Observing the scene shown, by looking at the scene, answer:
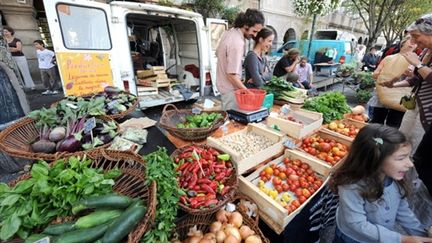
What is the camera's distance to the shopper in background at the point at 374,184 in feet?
4.87

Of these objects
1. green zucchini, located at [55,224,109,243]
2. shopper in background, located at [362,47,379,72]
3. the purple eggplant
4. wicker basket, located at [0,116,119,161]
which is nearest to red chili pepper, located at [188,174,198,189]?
green zucchini, located at [55,224,109,243]

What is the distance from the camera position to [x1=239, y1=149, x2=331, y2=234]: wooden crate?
1609 mm

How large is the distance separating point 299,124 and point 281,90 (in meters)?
1.18

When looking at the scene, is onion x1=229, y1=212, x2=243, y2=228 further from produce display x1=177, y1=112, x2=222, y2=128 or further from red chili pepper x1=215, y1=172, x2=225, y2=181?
produce display x1=177, y1=112, x2=222, y2=128

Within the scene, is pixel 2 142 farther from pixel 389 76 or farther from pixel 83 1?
pixel 389 76

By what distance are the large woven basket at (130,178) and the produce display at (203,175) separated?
11.4 inches

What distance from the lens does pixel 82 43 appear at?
343cm

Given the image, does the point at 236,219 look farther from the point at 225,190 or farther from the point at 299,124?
the point at 299,124

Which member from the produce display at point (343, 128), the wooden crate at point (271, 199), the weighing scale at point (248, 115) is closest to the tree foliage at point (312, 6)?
the produce display at point (343, 128)

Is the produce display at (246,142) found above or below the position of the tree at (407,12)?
below

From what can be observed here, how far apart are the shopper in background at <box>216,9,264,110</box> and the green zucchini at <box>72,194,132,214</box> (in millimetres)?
1958

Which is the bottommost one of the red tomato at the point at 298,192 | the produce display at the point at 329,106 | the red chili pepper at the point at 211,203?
the red tomato at the point at 298,192

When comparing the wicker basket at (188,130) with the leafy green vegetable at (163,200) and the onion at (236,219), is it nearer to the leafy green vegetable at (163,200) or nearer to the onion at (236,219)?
the leafy green vegetable at (163,200)

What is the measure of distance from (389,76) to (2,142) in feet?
15.7
